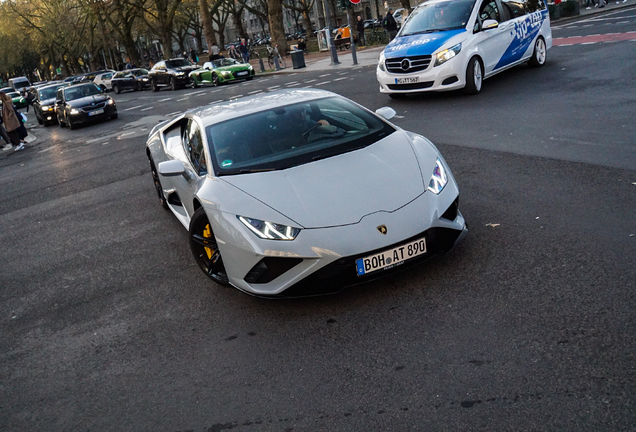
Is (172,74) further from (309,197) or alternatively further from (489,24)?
(309,197)

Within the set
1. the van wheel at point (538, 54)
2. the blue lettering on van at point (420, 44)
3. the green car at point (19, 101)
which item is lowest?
the green car at point (19, 101)

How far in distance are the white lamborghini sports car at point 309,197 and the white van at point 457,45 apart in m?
6.97

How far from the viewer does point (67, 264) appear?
21.1ft

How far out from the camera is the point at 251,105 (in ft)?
19.2

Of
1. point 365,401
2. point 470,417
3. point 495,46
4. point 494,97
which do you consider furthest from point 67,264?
point 495,46

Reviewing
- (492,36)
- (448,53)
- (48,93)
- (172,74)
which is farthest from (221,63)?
(448,53)

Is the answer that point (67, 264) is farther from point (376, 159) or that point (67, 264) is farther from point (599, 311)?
point (599, 311)

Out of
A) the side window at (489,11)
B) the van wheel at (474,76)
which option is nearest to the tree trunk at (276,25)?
the side window at (489,11)

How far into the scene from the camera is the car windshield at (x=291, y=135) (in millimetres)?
5031

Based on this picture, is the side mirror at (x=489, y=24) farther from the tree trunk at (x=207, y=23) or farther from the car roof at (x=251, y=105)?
the tree trunk at (x=207, y=23)

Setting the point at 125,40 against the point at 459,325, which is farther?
the point at 125,40

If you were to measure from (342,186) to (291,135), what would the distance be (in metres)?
1.05

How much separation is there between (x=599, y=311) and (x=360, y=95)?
1242cm

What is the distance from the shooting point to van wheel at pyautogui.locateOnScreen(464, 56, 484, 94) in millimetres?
12422
